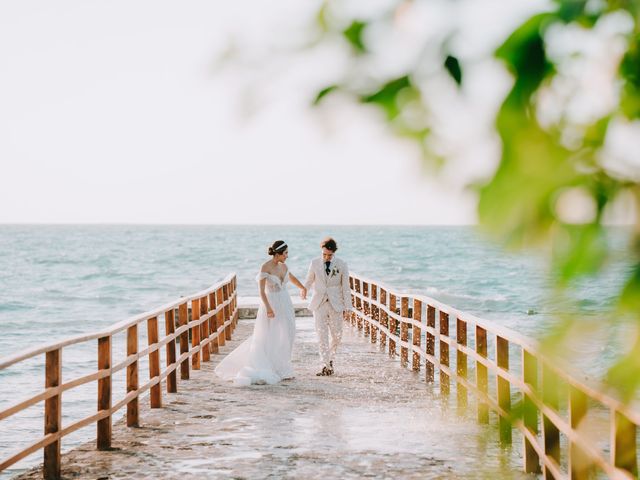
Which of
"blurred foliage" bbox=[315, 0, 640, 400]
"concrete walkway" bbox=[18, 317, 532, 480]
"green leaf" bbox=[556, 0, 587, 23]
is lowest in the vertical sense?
"concrete walkway" bbox=[18, 317, 532, 480]

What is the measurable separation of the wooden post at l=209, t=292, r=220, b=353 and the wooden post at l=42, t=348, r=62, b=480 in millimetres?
7604

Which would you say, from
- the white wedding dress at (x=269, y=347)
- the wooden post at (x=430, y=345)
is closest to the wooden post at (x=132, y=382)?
the white wedding dress at (x=269, y=347)

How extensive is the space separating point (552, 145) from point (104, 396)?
271 inches

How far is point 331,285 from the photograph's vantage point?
12062 mm

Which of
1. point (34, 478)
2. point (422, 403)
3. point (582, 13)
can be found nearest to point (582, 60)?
point (582, 13)

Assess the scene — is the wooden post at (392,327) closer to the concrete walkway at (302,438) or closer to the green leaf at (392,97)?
the concrete walkway at (302,438)

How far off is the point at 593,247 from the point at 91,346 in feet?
75.4

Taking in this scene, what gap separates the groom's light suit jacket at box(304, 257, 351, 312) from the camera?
39.5ft

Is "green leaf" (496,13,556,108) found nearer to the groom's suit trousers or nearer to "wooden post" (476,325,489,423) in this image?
"wooden post" (476,325,489,423)

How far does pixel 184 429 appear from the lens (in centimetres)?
818

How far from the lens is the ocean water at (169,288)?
37.3 inches

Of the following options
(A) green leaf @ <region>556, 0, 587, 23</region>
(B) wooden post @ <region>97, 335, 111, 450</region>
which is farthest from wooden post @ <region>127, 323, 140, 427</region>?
(A) green leaf @ <region>556, 0, 587, 23</region>

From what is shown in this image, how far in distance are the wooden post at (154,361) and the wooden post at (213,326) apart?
4.61 metres

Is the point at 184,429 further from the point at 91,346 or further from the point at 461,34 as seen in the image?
the point at 91,346
